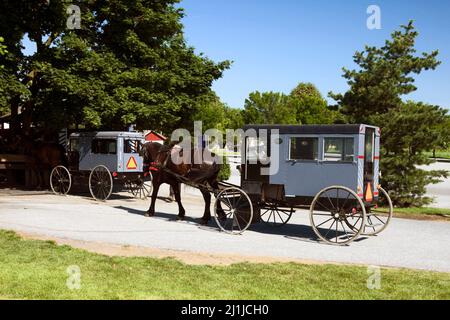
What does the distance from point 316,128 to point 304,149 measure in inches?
22.3

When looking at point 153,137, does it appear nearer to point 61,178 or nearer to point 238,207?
point 61,178

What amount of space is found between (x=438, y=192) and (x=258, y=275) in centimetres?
2400

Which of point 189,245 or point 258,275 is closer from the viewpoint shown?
point 258,275

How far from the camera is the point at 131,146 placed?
18.7 m

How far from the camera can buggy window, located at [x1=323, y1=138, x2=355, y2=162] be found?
424 inches

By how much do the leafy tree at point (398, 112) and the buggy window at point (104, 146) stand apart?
358 inches

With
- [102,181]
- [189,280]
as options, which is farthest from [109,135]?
[189,280]

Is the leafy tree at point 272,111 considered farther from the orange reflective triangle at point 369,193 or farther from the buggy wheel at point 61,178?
the orange reflective triangle at point 369,193

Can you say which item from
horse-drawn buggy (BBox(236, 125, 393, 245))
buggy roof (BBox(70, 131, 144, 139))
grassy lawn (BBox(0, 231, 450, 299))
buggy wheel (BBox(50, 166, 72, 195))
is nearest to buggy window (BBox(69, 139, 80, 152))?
buggy roof (BBox(70, 131, 144, 139))

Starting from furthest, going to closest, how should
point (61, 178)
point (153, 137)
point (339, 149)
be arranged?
point (153, 137), point (61, 178), point (339, 149)

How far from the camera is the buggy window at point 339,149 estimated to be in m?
10.8
